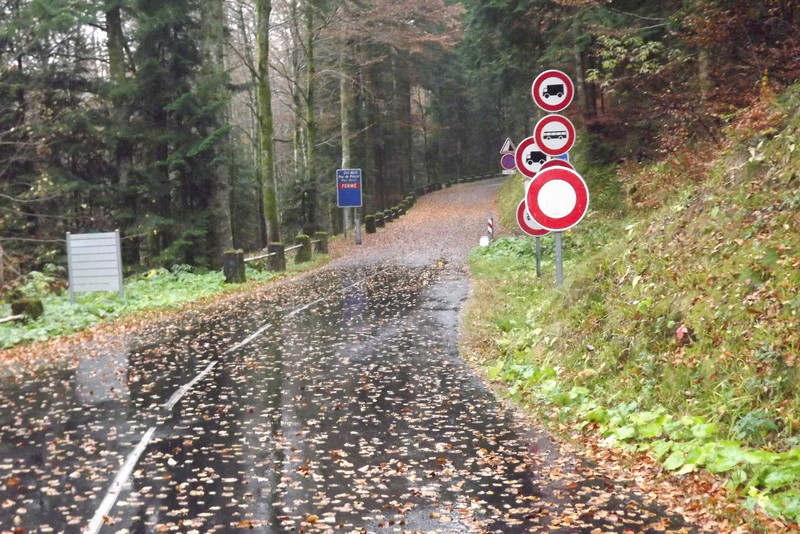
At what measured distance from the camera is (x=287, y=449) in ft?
23.2

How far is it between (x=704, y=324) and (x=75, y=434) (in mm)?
6301

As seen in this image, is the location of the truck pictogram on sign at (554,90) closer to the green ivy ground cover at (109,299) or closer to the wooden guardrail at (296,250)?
the green ivy ground cover at (109,299)

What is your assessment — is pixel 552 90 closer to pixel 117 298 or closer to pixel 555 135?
pixel 555 135

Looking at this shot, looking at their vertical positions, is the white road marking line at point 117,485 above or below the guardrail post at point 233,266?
below

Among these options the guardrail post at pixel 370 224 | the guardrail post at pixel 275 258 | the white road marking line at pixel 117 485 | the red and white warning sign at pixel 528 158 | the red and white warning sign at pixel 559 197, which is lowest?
the white road marking line at pixel 117 485

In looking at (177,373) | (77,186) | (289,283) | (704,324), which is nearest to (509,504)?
(704,324)

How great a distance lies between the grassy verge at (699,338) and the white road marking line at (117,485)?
160 inches

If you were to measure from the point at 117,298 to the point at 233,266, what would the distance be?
167 inches

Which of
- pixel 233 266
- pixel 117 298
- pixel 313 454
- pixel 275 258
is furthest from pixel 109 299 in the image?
pixel 313 454

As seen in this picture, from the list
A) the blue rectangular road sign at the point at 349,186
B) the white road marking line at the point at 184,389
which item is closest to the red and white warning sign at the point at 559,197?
the white road marking line at the point at 184,389

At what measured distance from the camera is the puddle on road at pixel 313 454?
17.6 feet

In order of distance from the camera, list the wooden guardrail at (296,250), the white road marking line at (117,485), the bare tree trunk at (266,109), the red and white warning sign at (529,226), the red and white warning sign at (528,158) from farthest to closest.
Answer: the bare tree trunk at (266,109), the wooden guardrail at (296,250), the red and white warning sign at (529,226), the red and white warning sign at (528,158), the white road marking line at (117,485)

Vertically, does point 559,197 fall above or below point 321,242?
above

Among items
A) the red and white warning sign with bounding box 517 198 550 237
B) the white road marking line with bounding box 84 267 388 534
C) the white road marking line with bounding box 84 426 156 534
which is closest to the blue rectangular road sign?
the red and white warning sign with bounding box 517 198 550 237
